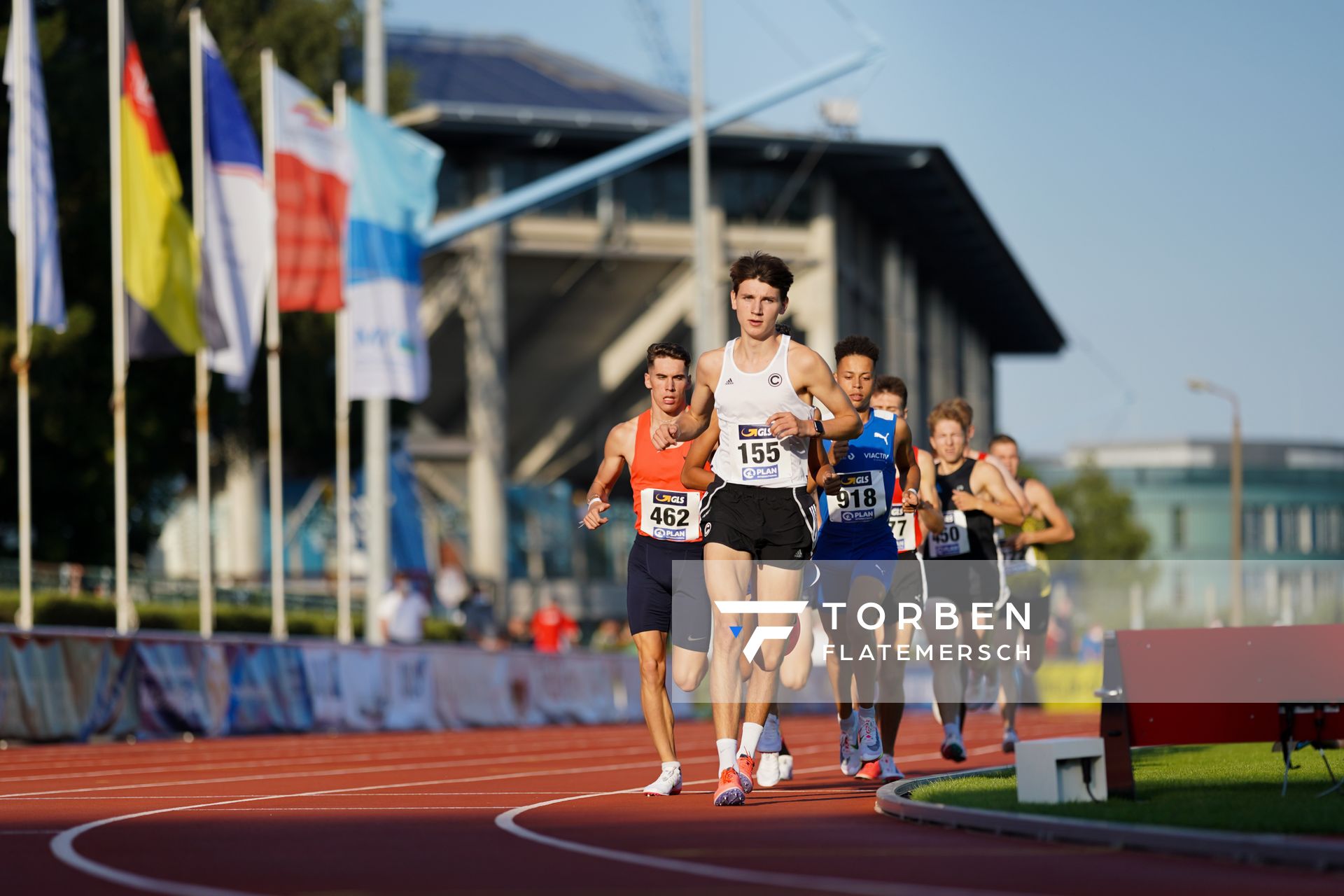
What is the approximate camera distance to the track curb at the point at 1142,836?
7.37 metres

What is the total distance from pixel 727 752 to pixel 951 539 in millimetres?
4242

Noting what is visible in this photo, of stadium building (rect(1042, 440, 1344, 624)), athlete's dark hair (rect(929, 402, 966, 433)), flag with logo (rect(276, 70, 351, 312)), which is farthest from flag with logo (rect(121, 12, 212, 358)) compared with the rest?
stadium building (rect(1042, 440, 1344, 624))

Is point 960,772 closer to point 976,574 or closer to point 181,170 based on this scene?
point 976,574

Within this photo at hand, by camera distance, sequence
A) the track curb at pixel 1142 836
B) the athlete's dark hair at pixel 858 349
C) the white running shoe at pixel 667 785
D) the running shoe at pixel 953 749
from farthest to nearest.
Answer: the running shoe at pixel 953 749 < the athlete's dark hair at pixel 858 349 < the white running shoe at pixel 667 785 < the track curb at pixel 1142 836

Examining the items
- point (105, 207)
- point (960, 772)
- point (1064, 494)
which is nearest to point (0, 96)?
point (105, 207)

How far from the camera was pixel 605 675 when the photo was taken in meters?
31.2

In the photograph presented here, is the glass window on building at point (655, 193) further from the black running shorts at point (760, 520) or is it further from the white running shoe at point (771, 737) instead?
the black running shorts at point (760, 520)

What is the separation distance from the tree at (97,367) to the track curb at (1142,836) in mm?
28704

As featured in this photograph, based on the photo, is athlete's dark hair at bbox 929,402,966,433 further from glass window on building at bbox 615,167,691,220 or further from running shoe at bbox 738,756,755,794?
glass window on building at bbox 615,167,691,220

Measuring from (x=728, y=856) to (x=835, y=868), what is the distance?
550 millimetres

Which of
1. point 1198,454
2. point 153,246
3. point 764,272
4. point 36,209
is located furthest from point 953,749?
point 1198,454

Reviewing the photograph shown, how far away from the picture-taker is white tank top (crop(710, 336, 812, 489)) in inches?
399

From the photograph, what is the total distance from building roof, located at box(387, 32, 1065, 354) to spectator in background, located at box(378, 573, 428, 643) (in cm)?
2361

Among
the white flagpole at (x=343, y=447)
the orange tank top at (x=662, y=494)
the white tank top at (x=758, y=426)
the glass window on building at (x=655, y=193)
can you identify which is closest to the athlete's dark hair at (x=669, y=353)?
the orange tank top at (x=662, y=494)
